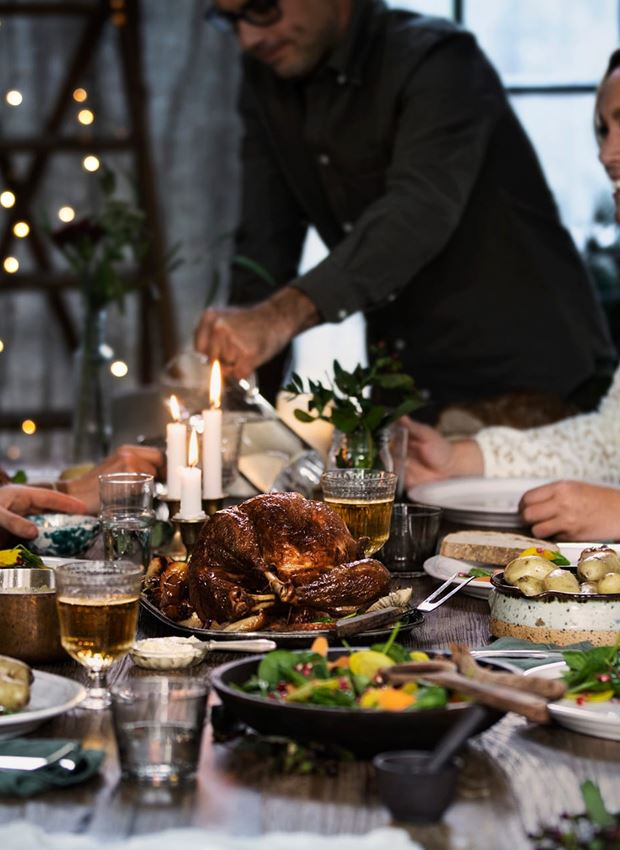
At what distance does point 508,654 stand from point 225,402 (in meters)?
1.13

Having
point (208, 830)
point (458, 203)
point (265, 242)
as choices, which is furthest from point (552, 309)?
point (208, 830)

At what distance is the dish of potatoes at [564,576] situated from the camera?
1395mm

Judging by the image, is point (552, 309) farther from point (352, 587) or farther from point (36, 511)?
point (352, 587)

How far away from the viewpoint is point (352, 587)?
1.41m

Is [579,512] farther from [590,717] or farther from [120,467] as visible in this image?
[590,717]

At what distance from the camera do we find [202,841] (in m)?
0.88

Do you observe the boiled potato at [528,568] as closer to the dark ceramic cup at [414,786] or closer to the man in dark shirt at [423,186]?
the dark ceramic cup at [414,786]

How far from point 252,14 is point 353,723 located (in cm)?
244

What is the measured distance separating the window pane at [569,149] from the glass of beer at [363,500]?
4087mm

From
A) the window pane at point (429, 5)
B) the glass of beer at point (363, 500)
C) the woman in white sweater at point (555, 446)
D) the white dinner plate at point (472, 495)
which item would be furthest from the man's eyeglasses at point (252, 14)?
the window pane at point (429, 5)

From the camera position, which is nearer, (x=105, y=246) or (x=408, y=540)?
(x=408, y=540)

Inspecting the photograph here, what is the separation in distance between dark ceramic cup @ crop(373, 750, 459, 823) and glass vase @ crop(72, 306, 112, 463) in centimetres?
228

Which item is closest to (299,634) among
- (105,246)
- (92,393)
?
(92,393)

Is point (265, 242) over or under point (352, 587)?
over
